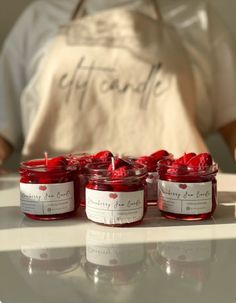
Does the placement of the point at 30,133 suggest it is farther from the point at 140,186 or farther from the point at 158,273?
the point at 158,273

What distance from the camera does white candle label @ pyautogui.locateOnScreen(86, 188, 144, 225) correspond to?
523 mm

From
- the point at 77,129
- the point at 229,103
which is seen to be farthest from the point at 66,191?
the point at 229,103

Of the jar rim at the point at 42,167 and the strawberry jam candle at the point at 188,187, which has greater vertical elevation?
the jar rim at the point at 42,167

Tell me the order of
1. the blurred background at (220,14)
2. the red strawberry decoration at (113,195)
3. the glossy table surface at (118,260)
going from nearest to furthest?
the glossy table surface at (118,260) → the red strawberry decoration at (113,195) → the blurred background at (220,14)

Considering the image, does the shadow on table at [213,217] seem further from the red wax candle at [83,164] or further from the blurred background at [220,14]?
the blurred background at [220,14]

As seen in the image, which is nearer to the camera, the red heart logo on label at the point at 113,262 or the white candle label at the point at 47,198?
the red heart logo on label at the point at 113,262

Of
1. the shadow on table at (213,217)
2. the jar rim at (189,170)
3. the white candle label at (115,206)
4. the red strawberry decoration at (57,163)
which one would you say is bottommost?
the shadow on table at (213,217)

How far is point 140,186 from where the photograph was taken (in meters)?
0.54

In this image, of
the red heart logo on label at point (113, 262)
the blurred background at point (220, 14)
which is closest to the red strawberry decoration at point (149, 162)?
the red heart logo on label at point (113, 262)

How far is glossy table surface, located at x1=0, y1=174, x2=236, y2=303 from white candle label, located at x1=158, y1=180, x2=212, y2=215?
1 centimetres

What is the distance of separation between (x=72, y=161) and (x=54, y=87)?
451mm

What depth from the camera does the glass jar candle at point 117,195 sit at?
0.52 metres

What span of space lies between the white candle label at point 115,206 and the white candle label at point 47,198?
3cm

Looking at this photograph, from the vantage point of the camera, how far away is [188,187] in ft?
1.78
